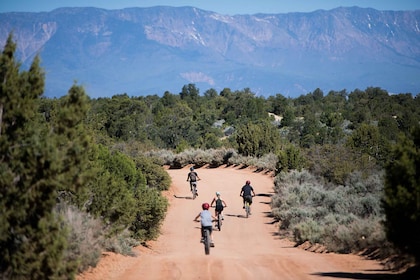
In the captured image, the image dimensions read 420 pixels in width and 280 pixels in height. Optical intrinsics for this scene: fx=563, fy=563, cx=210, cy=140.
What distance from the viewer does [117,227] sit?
13609 mm

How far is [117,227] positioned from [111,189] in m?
0.93

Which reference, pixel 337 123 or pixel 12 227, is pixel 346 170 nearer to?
pixel 12 227

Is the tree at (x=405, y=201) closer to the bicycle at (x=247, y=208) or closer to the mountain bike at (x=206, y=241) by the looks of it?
the mountain bike at (x=206, y=241)

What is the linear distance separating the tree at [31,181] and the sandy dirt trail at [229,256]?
2713mm

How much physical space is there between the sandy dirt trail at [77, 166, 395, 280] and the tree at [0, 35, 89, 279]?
2.71 meters

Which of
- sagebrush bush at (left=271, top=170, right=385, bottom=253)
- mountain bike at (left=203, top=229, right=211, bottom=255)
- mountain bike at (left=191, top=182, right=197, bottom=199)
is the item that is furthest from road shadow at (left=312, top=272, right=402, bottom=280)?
mountain bike at (left=191, top=182, right=197, bottom=199)

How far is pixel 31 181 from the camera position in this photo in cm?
806

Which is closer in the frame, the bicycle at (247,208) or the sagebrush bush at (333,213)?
the sagebrush bush at (333,213)

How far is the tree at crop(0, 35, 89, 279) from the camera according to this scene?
802 cm

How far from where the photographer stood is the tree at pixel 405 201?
880 cm

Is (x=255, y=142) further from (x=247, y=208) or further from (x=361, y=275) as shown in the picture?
(x=361, y=275)

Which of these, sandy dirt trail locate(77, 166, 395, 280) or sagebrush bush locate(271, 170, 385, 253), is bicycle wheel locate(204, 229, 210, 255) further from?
sagebrush bush locate(271, 170, 385, 253)

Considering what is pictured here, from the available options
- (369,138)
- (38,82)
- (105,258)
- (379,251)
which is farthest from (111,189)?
(369,138)

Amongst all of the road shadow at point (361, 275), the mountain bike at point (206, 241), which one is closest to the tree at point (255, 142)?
the mountain bike at point (206, 241)
